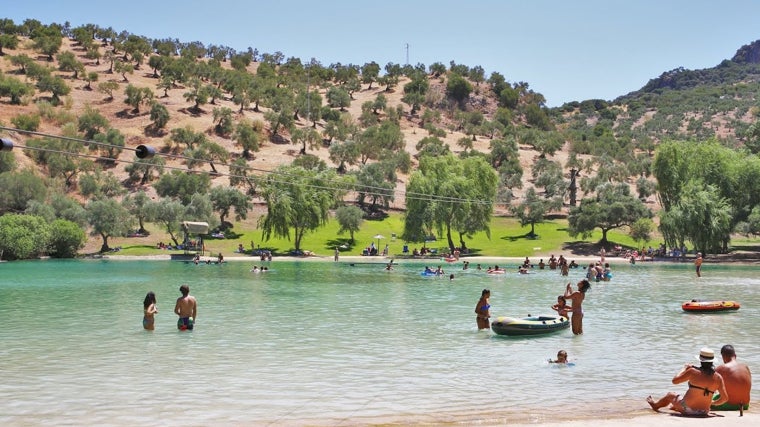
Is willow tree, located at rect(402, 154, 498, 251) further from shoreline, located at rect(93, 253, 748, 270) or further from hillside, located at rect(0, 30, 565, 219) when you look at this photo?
hillside, located at rect(0, 30, 565, 219)

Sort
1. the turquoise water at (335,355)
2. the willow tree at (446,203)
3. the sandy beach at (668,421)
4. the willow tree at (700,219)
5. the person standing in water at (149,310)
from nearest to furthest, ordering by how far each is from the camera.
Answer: the sandy beach at (668,421)
the turquoise water at (335,355)
the person standing in water at (149,310)
the willow tree at (700,219)
the willow tree at (446,203)

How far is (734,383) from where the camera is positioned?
51.3 feet

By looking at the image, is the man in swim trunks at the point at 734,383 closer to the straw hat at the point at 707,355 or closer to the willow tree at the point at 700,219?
the straw hat at the point at 707,355

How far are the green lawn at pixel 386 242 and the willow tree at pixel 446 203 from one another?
3.74m

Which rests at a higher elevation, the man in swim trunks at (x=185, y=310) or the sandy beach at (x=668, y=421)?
the man in swim trunks at (x=185, y=310)

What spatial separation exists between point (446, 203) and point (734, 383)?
73.1m

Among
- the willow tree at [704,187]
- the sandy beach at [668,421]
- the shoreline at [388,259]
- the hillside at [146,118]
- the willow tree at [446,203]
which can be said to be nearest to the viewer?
the sandy beach at [668,421]

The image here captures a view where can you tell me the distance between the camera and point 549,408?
57.9 feet

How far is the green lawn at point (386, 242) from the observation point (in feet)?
298

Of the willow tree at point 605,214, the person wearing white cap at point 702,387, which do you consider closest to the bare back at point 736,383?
the person wearing white cap at point 702,387

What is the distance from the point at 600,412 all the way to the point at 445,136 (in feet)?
555

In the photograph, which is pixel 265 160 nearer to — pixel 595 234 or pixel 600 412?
pixel 595 234

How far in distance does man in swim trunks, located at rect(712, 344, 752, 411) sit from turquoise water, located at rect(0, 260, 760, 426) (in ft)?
7.42

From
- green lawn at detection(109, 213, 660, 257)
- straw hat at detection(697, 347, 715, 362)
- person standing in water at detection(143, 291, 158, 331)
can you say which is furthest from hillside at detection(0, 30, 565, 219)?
straw hat at detection(697, 347, 715, 362)
